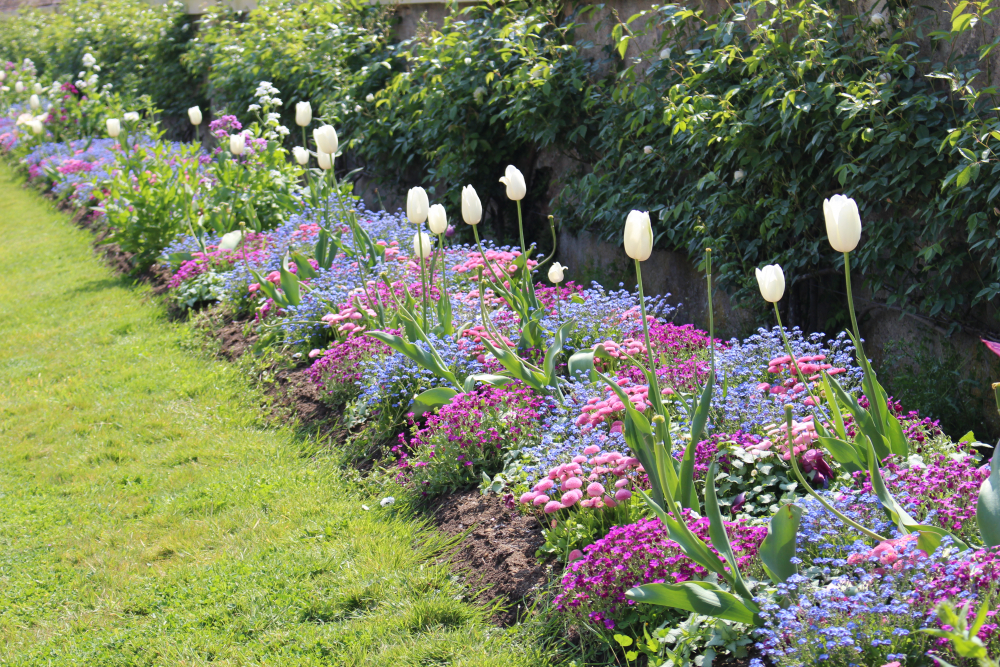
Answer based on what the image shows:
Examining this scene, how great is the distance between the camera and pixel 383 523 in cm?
302

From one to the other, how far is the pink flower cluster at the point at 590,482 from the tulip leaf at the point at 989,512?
2.95 feet

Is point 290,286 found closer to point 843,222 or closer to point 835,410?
point 835,410

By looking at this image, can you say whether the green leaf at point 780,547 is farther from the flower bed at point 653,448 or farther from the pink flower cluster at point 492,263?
the pink flower cluster at point 492,263

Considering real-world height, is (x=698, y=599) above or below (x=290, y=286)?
below

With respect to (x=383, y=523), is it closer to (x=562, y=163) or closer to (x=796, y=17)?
(x=796, y=17)

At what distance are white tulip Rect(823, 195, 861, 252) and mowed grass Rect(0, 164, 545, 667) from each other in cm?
133

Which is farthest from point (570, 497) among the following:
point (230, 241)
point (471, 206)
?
point (230, 241)

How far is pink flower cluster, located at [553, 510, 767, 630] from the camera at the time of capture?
2.18 metres

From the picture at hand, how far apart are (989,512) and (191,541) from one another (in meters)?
2.53

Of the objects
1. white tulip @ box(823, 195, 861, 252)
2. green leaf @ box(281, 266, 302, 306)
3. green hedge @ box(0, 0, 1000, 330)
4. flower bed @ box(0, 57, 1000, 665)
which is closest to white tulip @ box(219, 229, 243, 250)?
flower bed @ box(0, 57, 1000, 665)

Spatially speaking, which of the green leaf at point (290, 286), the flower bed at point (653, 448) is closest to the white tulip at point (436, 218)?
the flower bed at point (653, 448)

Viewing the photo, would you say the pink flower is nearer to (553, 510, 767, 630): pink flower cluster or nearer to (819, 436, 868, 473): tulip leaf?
(553, 510, 767, 630): pink flower cluster

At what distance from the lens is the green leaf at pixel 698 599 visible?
1902 millimetres

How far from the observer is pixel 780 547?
1.95 meters
